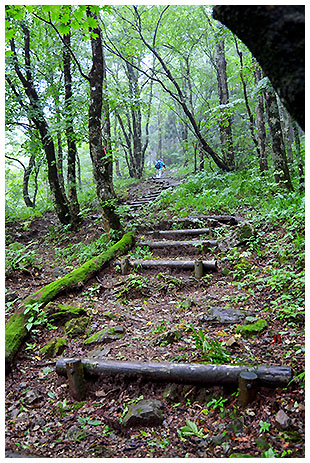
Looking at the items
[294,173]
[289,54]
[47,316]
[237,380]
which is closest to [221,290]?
[237,380]

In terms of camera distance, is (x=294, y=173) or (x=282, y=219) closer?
(x=282, y=219)

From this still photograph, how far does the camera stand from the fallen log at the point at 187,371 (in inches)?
116

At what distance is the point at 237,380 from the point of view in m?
3.03

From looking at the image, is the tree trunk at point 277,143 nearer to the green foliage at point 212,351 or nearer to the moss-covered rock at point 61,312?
the green foliage at point 212,351

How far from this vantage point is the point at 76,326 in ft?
15.7

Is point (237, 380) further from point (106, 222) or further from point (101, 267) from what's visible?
point (106, 222)

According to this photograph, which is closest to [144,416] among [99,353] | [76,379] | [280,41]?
[76,379]

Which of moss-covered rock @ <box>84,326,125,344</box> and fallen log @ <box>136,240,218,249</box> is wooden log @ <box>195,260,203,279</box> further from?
moss-covered rock @ <box>84,326,125,344</box>

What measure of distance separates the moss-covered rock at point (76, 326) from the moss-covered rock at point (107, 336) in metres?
0.31

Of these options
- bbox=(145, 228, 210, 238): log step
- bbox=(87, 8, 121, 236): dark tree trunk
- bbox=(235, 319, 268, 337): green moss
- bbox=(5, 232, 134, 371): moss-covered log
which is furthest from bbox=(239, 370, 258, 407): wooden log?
bbox=(87, 8, 121, 236): dark tree trunk

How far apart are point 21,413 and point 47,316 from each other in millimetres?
1839

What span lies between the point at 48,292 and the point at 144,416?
3.25 metres

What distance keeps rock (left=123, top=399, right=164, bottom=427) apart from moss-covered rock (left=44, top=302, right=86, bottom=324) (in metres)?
2.33

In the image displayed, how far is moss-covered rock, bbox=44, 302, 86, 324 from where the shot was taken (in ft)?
16.4
